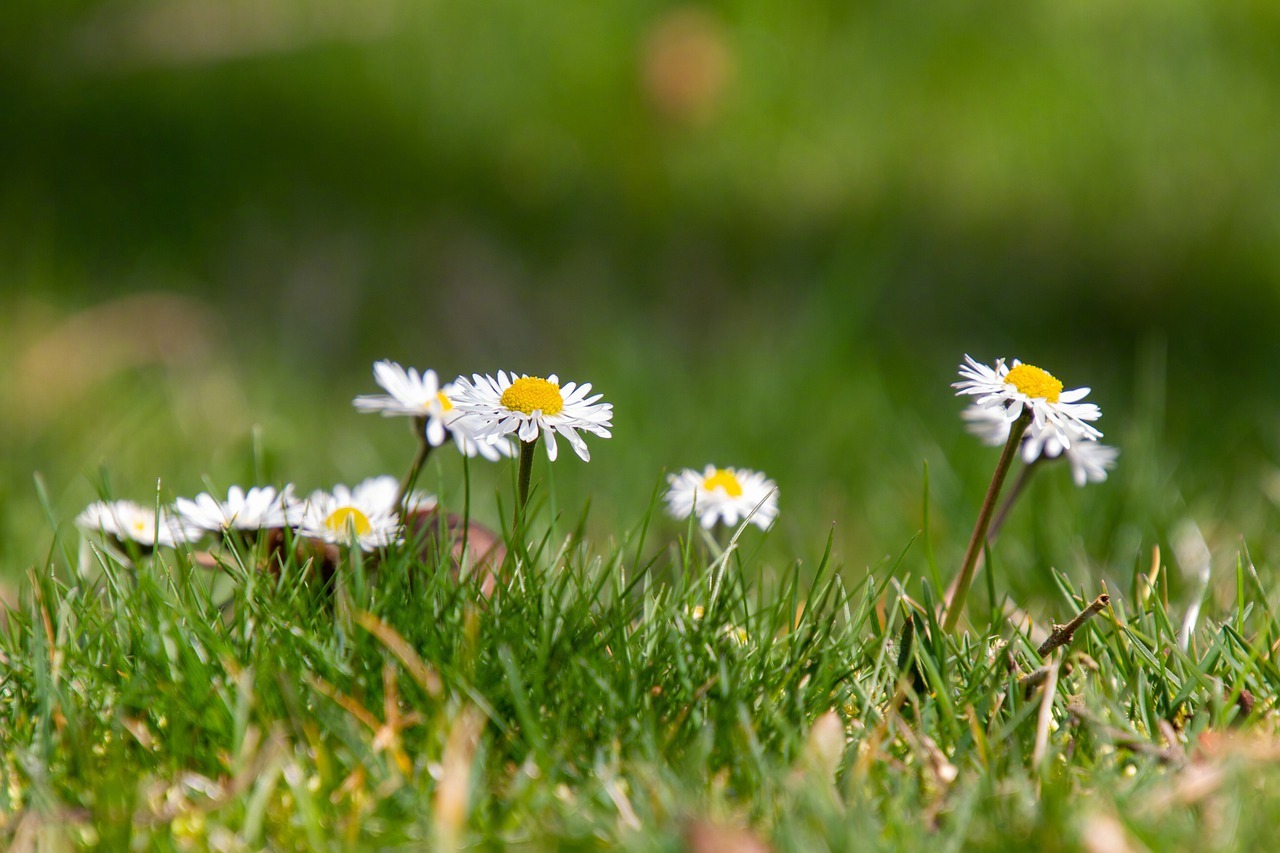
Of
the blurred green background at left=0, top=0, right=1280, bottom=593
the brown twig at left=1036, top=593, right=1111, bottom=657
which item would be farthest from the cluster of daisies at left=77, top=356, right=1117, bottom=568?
the blurred green background at left=0, top=0, right=1280, bottom=593

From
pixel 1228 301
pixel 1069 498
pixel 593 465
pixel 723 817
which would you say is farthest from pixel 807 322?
pixel 723 817

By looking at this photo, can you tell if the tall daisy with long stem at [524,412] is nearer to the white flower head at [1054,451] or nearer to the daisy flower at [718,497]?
the daisy flower at [718,497]

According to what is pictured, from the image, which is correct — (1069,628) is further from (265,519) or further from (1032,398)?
(265,519)

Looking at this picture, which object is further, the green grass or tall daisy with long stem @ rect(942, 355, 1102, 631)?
tall daisy with long stem @ rect(942, 355, 1102, 631)

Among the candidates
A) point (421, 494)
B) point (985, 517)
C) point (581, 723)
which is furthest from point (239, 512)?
point (985, 517)

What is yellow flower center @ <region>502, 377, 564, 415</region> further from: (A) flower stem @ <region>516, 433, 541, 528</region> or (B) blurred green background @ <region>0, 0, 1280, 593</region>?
(B) blurred green background @ <region>0, 0, 1280, 593</region>

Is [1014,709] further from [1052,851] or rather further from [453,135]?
[453,135]
